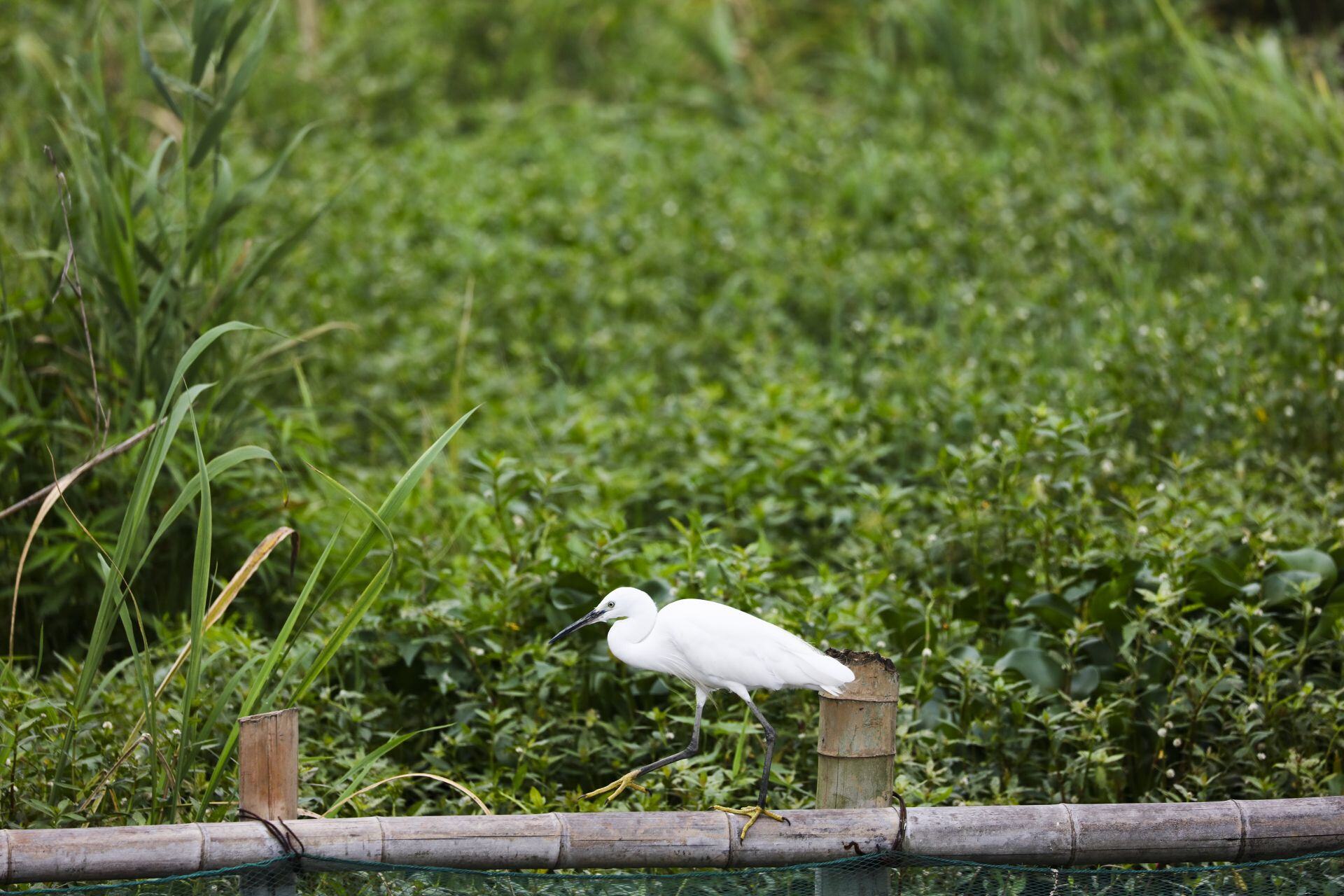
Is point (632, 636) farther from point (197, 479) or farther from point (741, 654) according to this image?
point (197, 479)

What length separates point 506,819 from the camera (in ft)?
6.60

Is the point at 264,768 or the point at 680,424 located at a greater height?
the point at 680,424

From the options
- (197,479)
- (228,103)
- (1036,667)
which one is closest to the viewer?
(197,479)

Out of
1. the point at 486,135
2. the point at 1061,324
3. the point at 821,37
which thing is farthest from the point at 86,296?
the point at 821,37

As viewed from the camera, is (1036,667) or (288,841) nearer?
(288,841)

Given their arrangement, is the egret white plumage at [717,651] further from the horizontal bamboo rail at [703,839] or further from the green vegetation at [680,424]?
the green vegetation at [680,424]

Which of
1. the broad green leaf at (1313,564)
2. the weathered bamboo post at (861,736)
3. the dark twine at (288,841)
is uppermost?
the broad green leaf at (1313,564)

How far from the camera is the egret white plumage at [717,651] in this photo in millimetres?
2080

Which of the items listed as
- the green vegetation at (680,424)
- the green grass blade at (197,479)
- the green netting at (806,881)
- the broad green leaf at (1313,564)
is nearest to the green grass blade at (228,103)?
the green vegetation at (680,424)

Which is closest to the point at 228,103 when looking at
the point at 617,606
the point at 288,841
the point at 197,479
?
the point at 197,479

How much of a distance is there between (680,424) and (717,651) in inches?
87.9

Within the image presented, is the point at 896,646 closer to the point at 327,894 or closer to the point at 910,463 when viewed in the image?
the point at 910,463

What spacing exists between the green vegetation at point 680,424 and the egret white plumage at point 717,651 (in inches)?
17.6

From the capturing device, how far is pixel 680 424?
14.1 feet
